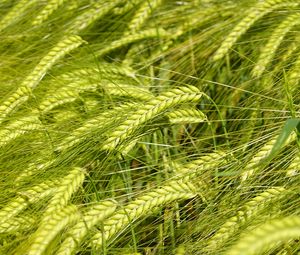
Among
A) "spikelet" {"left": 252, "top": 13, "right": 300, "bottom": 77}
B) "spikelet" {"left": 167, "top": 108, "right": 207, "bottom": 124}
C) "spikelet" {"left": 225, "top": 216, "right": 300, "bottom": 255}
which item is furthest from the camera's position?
"spikelet" {"left": 252, "top": 13, "right": 300, "bottom": 77}

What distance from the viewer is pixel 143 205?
1.71 metres

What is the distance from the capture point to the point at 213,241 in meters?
1.62

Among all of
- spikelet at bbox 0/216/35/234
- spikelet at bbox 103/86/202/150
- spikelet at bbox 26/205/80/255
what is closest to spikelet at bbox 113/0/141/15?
spikelet at bbox 103/86/202/150

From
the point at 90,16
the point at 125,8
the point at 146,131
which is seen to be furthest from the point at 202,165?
the point at 125,8

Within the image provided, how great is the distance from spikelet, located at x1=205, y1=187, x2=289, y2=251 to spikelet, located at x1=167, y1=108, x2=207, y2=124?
364 mm

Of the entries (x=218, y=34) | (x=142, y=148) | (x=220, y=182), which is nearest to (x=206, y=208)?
(x=220, y=182)

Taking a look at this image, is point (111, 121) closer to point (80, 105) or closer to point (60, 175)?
point (60, 175)

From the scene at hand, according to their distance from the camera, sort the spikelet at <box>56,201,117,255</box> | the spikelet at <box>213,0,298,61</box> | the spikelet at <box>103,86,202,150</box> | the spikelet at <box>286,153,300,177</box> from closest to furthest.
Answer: the spikelet at <box>56,201,117,255</box> → the spikelet at <box>286,153,300,177</box> → the spikelet at <box>103,86,202,150</box> → the spikelet at <box>213,0,298,61</box>

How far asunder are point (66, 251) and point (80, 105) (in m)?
0.82

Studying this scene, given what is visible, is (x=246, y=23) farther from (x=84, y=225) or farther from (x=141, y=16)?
(x=84, y=225)

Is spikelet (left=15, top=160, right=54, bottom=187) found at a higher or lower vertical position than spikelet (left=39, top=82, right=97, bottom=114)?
lower

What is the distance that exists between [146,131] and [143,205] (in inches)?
14.9

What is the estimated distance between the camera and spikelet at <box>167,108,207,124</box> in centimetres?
198

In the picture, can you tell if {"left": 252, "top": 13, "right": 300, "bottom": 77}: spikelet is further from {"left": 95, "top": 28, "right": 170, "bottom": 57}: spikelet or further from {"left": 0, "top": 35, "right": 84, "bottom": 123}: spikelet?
{"left": 0, "top": 35, "right": 84, "bottom": 123}: spikelet
